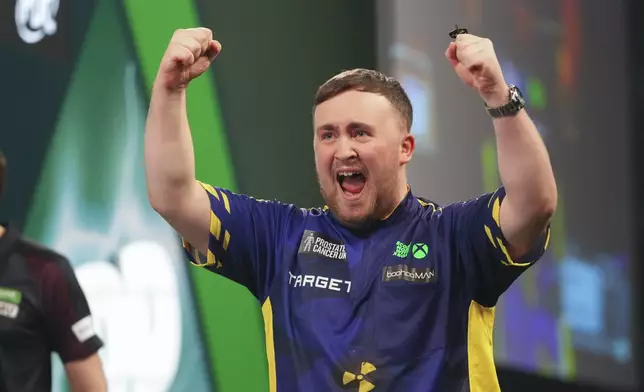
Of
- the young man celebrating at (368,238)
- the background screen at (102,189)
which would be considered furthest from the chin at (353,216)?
the background screen at (102,189)

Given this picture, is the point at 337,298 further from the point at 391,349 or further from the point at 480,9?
the point at 480,9

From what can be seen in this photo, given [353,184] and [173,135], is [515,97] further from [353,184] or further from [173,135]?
[173,135]

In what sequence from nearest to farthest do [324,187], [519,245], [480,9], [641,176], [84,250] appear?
[519,245] < [324,187] < [641,176] < [84,250] < [480,9]

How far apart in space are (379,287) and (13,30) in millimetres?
2066

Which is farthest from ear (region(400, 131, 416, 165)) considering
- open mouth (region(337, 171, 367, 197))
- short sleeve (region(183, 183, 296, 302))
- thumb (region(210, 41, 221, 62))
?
thumb (region(210, 41, 221, 62))

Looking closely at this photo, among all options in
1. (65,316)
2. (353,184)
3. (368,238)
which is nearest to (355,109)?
(353,184)

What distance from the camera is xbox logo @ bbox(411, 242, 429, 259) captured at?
1751 millimetres

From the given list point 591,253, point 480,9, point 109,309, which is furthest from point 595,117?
point 109,309

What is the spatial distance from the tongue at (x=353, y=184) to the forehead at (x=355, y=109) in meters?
0.12

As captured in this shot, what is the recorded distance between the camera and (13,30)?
3.17m

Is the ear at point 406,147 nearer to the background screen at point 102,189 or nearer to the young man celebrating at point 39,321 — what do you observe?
the young man celebrating at point 39,321

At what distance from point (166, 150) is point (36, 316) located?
81 cm

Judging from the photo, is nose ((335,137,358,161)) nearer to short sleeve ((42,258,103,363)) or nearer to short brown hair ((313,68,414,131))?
short brown hair ((313,68,414,131))

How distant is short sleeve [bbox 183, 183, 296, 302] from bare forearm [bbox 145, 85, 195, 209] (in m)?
0.12
